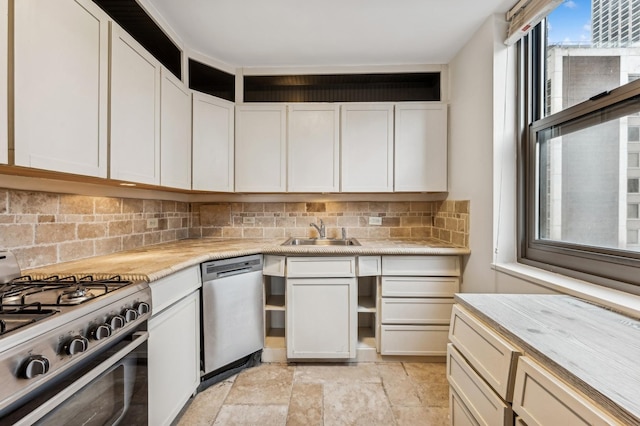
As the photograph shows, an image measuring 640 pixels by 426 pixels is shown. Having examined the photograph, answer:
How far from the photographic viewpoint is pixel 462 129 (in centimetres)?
223

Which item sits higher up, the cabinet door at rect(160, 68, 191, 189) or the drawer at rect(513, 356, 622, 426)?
the cabinet door at rect(160, 68, 191, 189)

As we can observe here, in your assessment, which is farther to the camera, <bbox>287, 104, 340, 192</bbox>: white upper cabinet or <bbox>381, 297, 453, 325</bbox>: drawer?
<bbox>287, 104, 340, 192</bbox>: white upper cabinet

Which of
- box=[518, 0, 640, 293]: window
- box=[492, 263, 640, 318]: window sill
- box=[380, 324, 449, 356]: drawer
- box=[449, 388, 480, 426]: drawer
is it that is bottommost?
box=[380, 324, 449, 356]: drawer

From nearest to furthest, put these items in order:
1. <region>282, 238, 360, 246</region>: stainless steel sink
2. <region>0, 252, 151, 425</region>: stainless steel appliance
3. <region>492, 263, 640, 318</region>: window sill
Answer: <region>0, 252, 151, 425</region>: stainless steel appliance < <region>492, 263, 640, 318</region>: window sill < <region>282, 238, 360, 246</region>: stainless steel sink

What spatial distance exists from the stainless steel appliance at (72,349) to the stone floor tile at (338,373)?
1098 mm

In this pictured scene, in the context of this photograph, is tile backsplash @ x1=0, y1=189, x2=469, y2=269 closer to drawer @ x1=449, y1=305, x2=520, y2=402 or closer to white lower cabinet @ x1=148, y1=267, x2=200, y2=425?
white lower cabinet @ x1=148, y1=267, x2=200, y2=425

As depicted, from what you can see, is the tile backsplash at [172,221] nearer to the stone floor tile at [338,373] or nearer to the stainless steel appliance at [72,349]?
the stainless steel appliance at [72,349]

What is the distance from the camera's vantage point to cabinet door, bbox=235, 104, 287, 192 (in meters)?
2.49

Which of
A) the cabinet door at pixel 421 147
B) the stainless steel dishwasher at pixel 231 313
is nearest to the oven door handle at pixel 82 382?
the stainless steel dishwasher at pixel 231 313

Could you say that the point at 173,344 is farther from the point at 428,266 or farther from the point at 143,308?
the point at 428,266

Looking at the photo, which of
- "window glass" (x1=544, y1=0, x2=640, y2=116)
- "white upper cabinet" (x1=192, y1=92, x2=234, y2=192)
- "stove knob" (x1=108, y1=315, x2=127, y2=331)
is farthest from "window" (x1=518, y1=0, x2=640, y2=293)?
"white upper cabinet" (x1=192, y1=92, x2=234, y2=192)

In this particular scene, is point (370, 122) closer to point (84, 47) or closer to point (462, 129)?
point (462, 129)

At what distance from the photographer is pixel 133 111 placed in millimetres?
1570

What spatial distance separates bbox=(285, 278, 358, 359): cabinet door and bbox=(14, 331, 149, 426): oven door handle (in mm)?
1101
